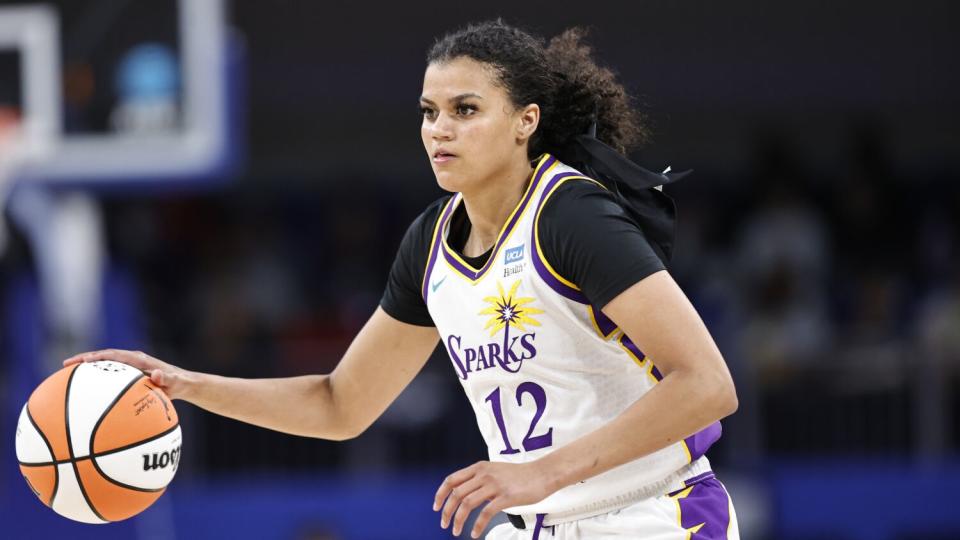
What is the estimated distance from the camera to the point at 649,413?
3945 millimetres

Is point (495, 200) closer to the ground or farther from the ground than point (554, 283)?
farther from the ground

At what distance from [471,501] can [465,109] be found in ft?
3.91

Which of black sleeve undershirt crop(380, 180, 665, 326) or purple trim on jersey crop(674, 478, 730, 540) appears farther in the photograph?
purple trim on jersey crop(674, 478, 730, 540)

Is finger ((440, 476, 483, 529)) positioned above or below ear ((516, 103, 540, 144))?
below

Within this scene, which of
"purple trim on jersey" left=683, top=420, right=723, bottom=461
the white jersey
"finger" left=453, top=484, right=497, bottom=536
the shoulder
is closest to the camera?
"finger" left=453, top=484, right=497, bottom=536

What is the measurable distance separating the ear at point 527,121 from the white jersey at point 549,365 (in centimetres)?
10

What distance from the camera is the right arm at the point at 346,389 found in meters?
4.94

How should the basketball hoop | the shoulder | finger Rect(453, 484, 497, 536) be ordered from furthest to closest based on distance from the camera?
1. the basketball hoop
2. the shoulder
3. finger Rect(453, 484, 497, 536)

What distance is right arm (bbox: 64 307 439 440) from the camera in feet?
16.2

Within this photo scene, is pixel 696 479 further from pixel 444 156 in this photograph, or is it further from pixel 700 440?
pixel 444 156

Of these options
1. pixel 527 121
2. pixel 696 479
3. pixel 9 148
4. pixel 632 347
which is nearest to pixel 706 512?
pixel 696 479

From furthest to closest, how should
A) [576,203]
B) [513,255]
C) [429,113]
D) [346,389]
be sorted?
[346,389] < [429,113] < [513,255] < [576,203]

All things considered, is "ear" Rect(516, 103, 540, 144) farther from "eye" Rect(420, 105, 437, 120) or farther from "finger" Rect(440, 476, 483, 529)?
"finger" Rect(440, 476, 483, 529)

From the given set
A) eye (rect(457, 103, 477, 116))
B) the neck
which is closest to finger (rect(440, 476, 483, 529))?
the neck
